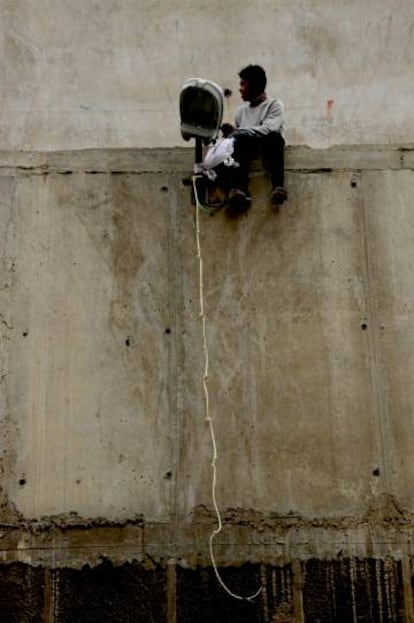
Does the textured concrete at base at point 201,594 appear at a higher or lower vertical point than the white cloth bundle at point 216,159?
lower

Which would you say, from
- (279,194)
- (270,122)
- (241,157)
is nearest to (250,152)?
(241,157)

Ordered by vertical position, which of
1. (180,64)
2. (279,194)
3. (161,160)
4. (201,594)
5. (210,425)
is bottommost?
(201,594)

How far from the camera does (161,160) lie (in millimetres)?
6082

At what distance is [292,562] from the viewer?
5.31 m

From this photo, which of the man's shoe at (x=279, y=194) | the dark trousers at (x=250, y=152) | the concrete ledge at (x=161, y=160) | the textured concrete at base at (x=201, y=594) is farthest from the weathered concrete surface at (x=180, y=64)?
the textured concrete at base at (x=201, y=594)

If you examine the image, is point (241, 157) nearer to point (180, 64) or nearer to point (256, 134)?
point (256, 134)

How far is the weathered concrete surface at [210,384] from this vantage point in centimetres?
532

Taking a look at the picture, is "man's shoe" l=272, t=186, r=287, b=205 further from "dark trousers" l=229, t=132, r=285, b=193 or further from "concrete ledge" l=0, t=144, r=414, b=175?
"concrete ledge" l=0, t=144, r=414, b=175

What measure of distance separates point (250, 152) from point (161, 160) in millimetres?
662

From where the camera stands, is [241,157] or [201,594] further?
[241,157]

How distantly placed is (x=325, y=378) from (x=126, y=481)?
1.51 metres

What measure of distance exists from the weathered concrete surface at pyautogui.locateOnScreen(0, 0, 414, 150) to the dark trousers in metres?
0.34

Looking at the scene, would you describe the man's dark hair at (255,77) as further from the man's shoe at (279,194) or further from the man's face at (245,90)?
the man's shoe at (279,194)

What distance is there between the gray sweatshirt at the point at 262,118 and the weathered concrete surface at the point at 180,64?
0.24 m
